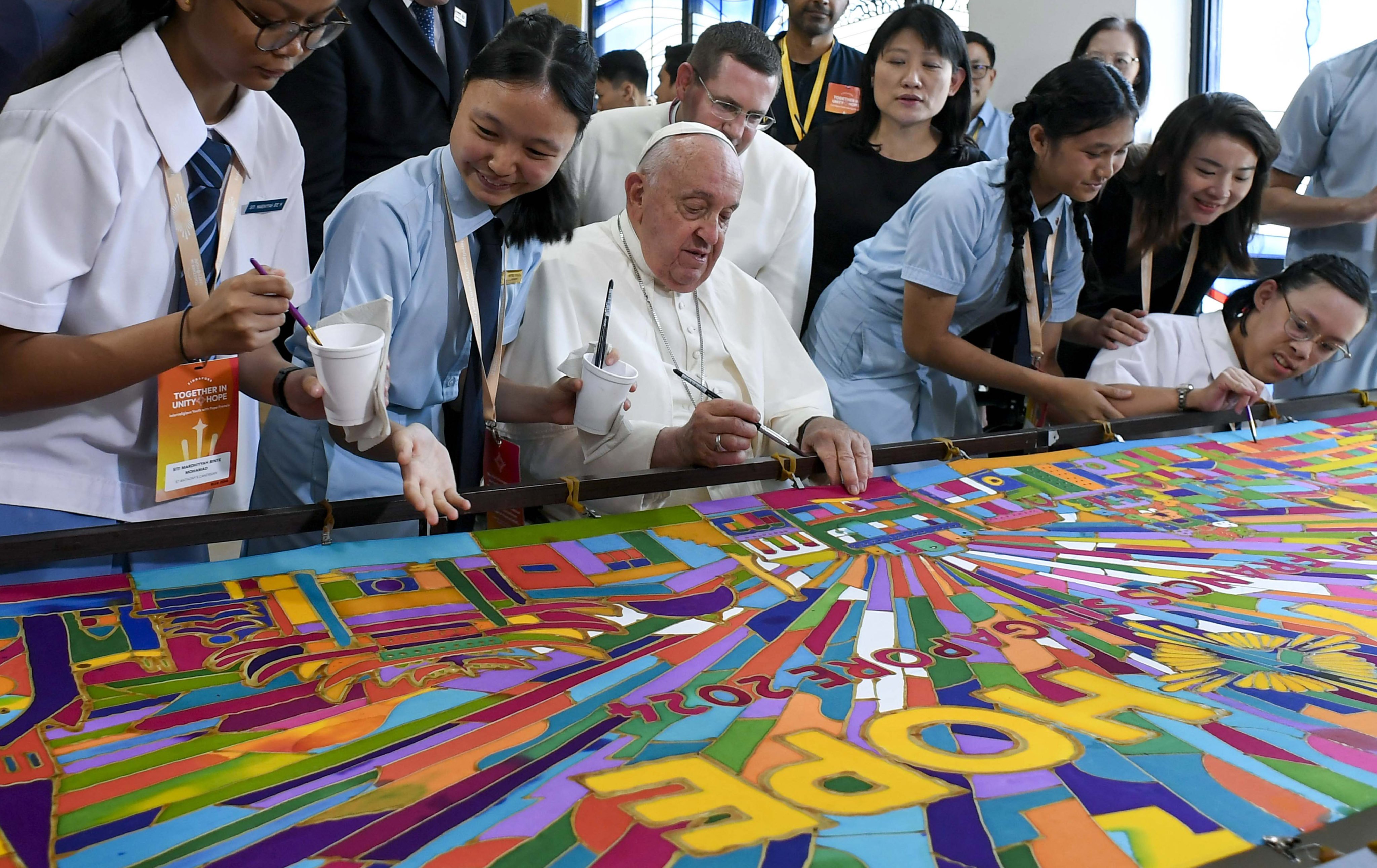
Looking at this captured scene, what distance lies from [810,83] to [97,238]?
3.38m

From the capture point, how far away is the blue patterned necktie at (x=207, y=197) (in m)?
1.77

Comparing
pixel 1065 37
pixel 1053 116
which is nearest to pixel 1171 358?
pixel 1053 116

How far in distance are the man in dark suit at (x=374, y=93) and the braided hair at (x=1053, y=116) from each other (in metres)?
1.59

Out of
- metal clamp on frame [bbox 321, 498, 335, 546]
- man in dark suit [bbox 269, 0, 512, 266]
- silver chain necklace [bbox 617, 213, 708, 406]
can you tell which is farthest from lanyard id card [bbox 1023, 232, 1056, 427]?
Answer: metal clamp on frame [bbox 321, 498, 335, 546]

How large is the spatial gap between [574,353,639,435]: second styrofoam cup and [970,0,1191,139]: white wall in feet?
15.7

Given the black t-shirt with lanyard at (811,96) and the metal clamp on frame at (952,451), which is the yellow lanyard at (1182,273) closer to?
the metal clamp on frame at (952,451)

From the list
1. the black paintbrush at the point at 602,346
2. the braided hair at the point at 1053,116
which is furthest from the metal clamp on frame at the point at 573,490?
the braided hair at the point at 1053,116

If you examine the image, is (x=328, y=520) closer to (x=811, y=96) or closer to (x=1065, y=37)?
(x=811, y=96)

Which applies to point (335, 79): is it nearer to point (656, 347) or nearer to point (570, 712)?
point (656, 347)

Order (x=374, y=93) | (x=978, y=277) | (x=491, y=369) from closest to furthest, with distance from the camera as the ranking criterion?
1. (x=491, y=369)
2. (x=374, y=93)
3. (x=978, y=277)

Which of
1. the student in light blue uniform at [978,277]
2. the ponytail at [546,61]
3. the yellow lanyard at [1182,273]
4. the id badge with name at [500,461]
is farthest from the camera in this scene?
the yellow lanyard at [1182,273]

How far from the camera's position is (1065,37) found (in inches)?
242

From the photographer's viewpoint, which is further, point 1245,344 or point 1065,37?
point 1065,37

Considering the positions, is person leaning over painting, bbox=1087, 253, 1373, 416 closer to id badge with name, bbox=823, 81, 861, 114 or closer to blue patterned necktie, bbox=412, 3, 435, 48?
id badge with name, bbox=823, 81, 861, 114
